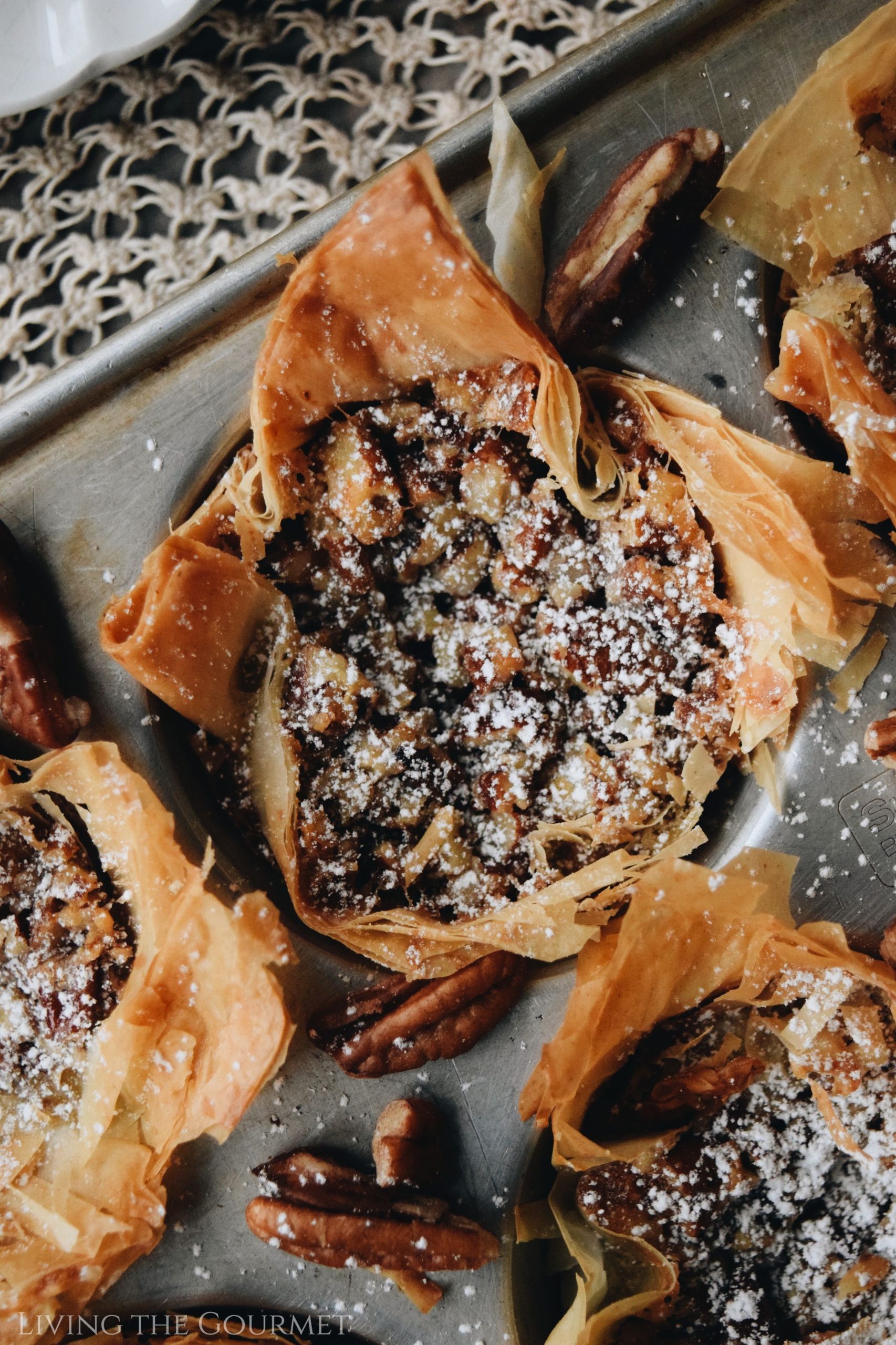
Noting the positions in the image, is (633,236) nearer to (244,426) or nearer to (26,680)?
(244,426)

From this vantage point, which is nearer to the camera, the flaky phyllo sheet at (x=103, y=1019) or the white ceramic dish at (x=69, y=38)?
the flaky phyllo sheet at (x=103, y=1019)

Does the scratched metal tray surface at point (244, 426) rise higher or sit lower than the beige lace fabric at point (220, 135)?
lower

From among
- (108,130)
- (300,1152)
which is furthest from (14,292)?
(300,1152)

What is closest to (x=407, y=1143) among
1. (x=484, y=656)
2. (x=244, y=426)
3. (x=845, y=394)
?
(x=484, y=656)

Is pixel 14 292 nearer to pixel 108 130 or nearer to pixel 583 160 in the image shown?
pixel 108 130

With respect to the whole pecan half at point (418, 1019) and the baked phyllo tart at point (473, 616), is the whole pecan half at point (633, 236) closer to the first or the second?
the baked phyllo tart at point (473, 616)

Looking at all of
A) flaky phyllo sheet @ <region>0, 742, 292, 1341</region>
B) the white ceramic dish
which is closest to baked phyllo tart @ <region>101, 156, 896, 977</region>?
flaky phyllo sheet @ <region>0, 742, 292, 1341</region>

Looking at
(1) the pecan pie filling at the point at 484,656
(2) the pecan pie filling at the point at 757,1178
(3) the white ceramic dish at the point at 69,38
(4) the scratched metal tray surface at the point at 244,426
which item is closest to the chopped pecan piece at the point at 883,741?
(4) the scratched metal tray surface at the point at 244,426

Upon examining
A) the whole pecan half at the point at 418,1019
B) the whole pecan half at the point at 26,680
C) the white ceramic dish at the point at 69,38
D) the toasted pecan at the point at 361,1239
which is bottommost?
the toasted pecan at the point at 361,1239
